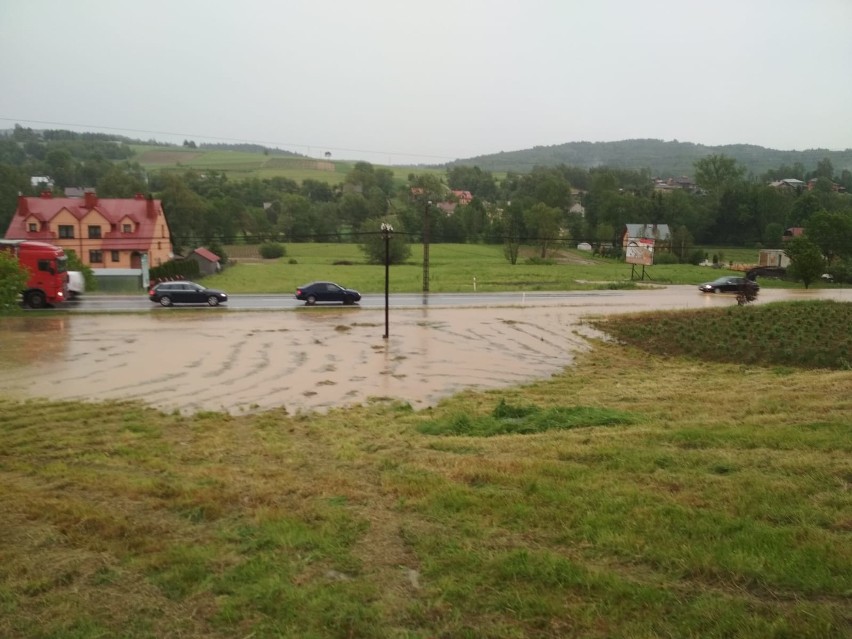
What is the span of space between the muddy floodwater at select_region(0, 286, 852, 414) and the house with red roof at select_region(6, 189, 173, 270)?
28174 millimetres

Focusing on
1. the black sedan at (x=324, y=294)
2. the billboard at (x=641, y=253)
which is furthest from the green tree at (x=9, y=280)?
the billboard at (x=641, y=253)

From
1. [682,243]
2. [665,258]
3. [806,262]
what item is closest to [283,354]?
[806,262]

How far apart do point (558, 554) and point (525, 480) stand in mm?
2062

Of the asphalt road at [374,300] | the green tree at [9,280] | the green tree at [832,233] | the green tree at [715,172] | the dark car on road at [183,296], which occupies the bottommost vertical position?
the asphalt road at [374,300]

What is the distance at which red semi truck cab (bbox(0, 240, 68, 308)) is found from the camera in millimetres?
35562

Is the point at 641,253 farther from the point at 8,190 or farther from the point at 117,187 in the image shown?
the point at 117,187

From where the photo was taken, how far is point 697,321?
30875 mm

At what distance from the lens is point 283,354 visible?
77.6ft

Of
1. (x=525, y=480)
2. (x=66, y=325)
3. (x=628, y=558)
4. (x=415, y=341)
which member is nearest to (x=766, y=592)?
(x=628, y=558)

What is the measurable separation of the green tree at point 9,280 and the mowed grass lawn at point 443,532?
20886 millimetres

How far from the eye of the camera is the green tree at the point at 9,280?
95.9 ft

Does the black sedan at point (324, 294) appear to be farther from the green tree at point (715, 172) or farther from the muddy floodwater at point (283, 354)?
Result: the green tree at point (715, 172)

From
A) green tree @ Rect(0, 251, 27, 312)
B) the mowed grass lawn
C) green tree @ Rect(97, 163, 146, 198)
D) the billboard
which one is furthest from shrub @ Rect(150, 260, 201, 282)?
green tree @ Rect(97, 163, 146, 198)

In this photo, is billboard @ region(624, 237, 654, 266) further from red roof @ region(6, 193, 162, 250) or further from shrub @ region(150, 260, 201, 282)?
red roof @ region(6, 193, 162, 250)
